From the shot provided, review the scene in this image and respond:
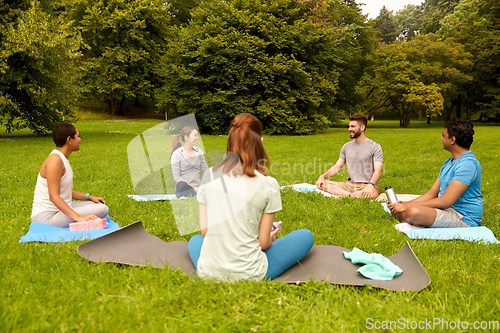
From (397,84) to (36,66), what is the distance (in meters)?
31.4

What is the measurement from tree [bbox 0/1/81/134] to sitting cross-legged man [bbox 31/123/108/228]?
498 inches

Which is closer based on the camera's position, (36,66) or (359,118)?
(359,118)

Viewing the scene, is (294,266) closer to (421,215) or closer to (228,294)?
(228,294)

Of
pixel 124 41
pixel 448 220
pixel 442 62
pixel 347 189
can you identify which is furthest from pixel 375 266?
pixel 442 62

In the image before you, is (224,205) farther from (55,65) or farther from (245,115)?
(55,65)

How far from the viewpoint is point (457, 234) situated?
187 inches

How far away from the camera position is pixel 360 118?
710 cm

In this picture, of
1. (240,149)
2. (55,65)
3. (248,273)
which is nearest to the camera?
(240,149)

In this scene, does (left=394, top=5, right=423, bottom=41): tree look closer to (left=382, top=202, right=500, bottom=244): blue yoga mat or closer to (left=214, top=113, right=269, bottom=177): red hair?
(left=382, top=202, right=500, bottom=244): blue yoga mat

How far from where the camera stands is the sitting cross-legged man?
15.1 feet

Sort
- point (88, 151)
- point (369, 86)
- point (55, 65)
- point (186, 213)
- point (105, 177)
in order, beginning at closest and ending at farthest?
point (186, 213)
point (105, 177)
point (88, 151)
point (55, 65)
point (369, 86)

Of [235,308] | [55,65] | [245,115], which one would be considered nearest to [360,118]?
[245,115]

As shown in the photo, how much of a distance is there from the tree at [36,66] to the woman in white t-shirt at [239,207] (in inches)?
611

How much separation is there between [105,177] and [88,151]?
18.6ft
